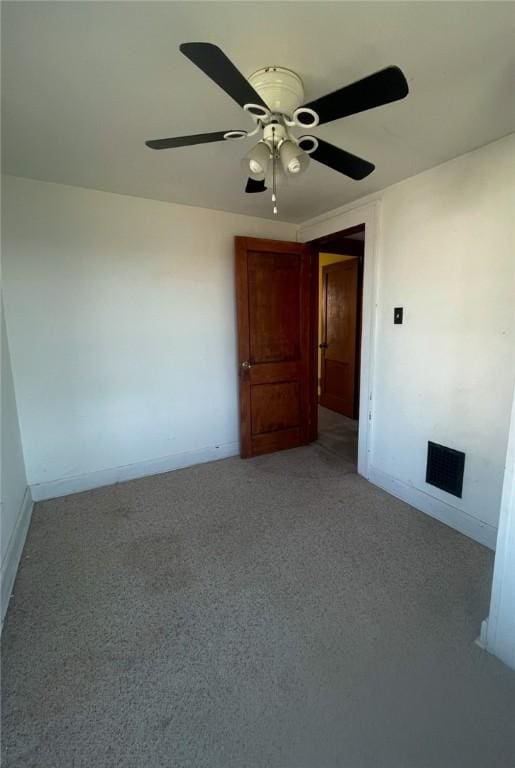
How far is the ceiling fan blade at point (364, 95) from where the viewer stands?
96cm

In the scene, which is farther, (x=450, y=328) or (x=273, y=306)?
(x=273, y=306)

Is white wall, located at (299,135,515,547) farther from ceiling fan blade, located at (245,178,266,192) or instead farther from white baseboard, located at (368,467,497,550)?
ceiling fan blade, located at (245,178,266,192)

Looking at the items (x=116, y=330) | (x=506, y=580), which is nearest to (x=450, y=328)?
(x=506, y=580)

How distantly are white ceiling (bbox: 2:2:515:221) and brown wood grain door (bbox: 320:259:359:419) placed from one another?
2.28m

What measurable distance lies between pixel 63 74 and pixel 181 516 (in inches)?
95.9

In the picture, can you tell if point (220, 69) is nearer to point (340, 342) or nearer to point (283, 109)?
point (283, 109)

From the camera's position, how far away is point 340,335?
Answer: 15.3 ft

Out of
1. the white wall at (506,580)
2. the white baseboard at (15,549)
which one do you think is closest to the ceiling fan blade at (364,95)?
the white wall at (506,580)

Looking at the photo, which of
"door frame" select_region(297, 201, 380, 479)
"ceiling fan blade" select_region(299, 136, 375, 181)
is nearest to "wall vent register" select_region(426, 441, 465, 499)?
"door frame" select_region(297, 201, 380, 479)

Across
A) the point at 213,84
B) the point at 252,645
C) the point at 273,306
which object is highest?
the point at 213,84

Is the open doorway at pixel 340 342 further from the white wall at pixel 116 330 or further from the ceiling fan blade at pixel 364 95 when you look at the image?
the ceiling fan blade at pixel 364 95

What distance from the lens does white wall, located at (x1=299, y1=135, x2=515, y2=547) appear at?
1871mm

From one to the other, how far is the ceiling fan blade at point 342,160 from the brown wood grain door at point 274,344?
5.28 feet

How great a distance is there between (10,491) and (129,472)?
38.8 inches
